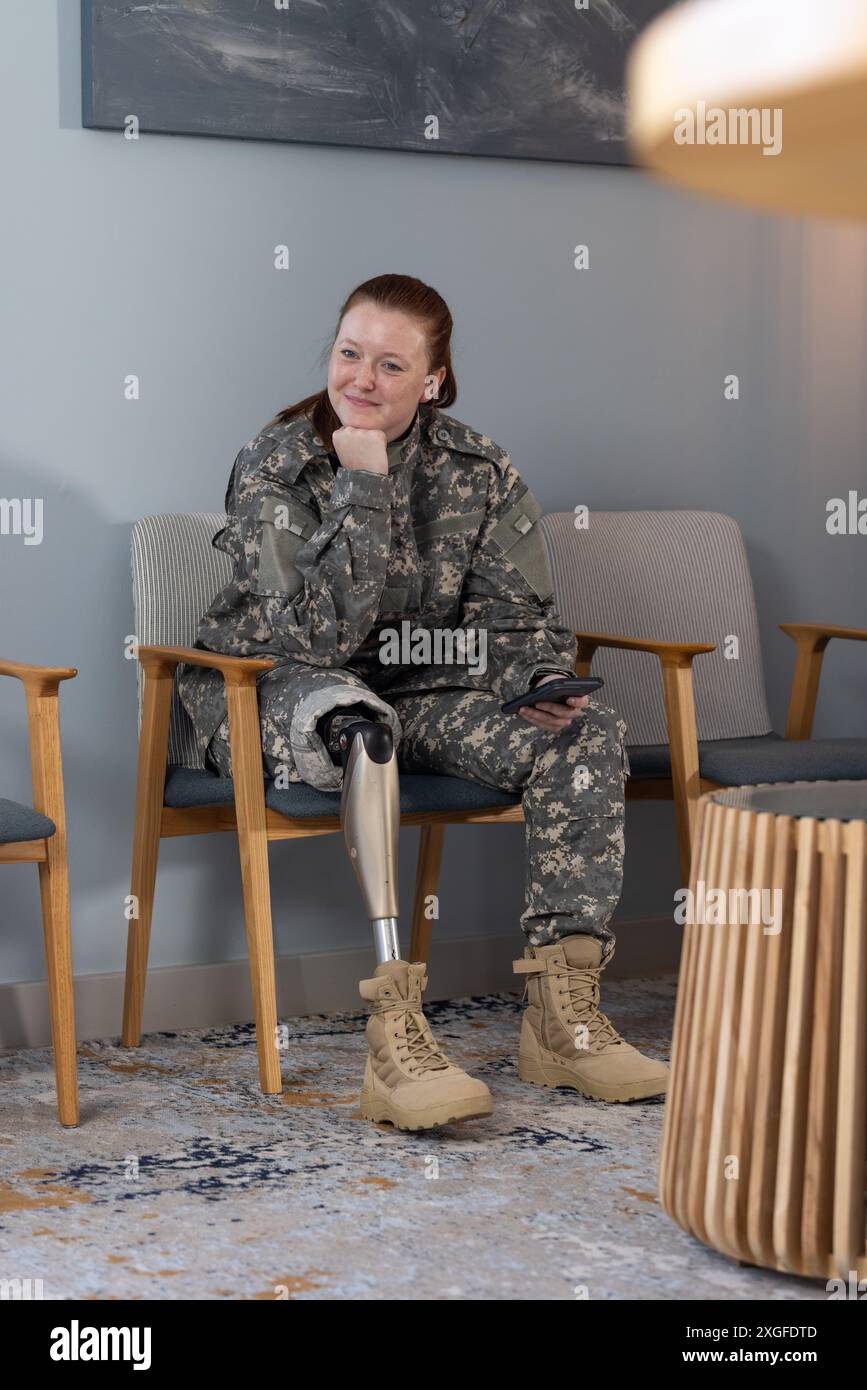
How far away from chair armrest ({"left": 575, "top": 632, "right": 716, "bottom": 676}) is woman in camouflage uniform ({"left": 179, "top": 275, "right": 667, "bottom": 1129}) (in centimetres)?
11

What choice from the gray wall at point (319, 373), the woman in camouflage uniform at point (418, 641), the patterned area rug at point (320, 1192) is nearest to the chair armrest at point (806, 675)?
the gray wall at point (319, 373)

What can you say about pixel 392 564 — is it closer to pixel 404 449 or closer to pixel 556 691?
pixel 404 449

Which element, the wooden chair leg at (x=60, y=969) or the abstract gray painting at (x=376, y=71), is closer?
the wooden chair leg at (x=60, y=969)

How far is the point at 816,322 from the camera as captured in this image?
10.7 feet

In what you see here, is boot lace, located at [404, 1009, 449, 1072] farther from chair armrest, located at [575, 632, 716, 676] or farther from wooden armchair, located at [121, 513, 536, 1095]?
chair armrest, located at [575, 632, 716, 676]

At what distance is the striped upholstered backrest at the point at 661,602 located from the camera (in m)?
2.88

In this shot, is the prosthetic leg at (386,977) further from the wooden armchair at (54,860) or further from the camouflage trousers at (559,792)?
the wooden armchair at (54,860)

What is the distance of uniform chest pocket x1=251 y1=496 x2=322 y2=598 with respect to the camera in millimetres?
2342

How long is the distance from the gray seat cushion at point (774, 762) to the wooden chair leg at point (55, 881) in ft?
3.05

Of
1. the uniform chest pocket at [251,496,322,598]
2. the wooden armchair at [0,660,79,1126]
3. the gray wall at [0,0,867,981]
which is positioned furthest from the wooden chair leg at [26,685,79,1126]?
the gray wall at [0,0,867,981]

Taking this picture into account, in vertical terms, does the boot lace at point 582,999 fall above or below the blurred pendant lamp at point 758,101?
below

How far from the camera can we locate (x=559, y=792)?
229 cm

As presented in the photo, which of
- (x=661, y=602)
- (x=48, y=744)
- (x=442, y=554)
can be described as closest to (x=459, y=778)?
(x=442, y=554)
